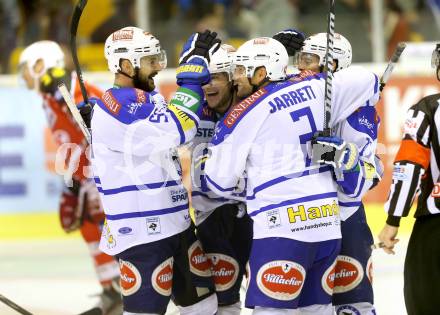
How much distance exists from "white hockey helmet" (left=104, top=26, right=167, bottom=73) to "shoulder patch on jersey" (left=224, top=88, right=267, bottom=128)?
1.71 feet

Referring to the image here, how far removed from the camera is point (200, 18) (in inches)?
354

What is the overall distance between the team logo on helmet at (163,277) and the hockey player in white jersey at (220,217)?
0.32 meters

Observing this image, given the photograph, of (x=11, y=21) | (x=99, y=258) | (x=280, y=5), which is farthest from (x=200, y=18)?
(x=99, y=258)

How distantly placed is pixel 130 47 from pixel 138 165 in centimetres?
48

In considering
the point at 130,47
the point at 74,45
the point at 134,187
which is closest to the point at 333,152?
the point at 134,187

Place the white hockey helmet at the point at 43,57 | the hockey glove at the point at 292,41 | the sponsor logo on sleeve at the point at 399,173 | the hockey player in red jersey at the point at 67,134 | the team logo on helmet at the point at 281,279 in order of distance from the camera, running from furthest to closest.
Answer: the white hockey helmet at the point at 43,57 < the hockey player in red jersey at the point at 67,134 < the hockey glove at the point at 292,41 < the sponsor logo on sleeve at the point at 399,173 < the team logo on helmet at the point at 281,279

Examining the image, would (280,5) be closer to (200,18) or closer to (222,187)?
(200,18)

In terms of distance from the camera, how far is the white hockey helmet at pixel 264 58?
3.88m

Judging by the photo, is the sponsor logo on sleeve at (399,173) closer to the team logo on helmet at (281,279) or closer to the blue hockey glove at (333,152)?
the blue hockey glove at (333,152)

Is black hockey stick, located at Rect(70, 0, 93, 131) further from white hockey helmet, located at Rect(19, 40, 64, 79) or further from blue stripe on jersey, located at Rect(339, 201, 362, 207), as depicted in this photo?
white hockey helmet, located at Rect(19, 40, 64, 79)

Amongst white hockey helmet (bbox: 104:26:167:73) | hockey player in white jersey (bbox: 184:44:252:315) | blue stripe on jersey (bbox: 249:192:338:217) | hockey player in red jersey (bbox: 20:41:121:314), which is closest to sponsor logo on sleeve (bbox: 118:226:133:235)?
hockey player in white jersey (bbox: 184:44:252:315)

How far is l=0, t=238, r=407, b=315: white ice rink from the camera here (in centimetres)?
568

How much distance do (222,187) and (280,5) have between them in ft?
16.2

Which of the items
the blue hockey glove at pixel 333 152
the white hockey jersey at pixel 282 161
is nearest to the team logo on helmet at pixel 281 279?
the white hockey jersey at pixel 282 161
